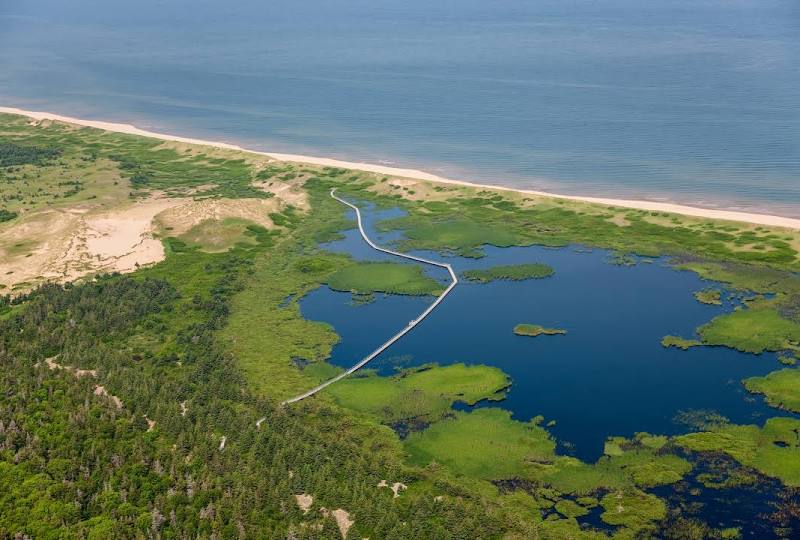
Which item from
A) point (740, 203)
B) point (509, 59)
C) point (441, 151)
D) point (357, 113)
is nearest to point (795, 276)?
point (740, 203)

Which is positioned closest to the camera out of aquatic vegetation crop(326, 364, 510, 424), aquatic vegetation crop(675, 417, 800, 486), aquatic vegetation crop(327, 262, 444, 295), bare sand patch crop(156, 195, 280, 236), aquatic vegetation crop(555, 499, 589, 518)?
aquatic vegetation crop(555, 499, 589, 518)

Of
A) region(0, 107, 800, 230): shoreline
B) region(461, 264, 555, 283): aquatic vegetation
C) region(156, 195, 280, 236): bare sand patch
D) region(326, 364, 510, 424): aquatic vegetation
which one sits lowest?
region(326, 364, 510, 424): aquatic vegetation

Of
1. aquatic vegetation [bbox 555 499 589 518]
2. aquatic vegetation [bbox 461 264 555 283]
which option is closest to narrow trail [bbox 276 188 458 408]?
aquatic vegetation [bbox 461 264 555 283]

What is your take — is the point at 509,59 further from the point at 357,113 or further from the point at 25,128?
the point at 25,128

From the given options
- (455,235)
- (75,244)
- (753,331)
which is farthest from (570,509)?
(75,244)

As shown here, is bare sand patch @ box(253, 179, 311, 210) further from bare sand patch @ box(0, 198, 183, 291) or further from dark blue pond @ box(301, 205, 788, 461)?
dark blue pond @ box(301, 205, 788, 461)

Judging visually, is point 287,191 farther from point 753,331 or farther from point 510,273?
point 753,331
